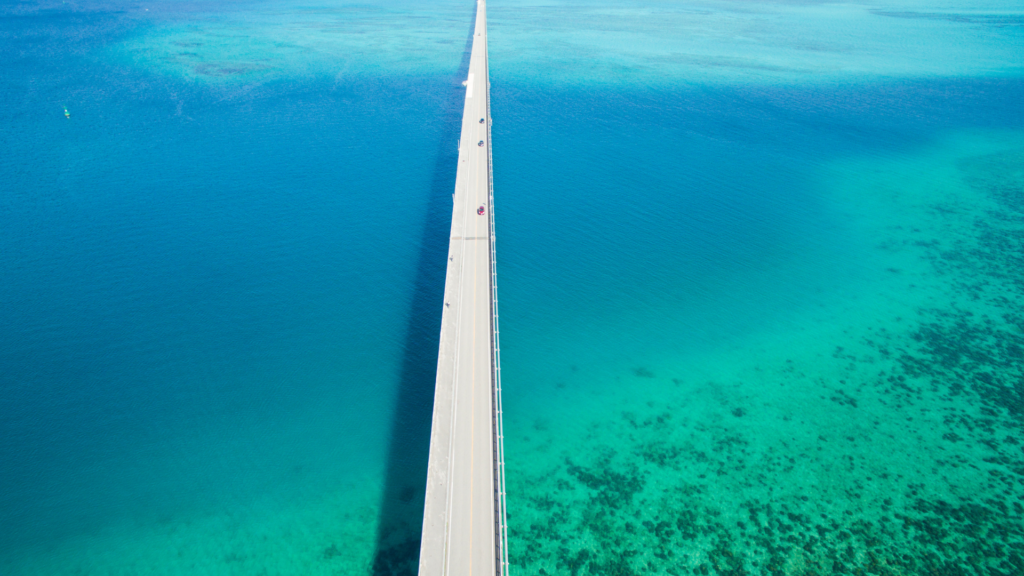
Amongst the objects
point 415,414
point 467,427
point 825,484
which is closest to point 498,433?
point 467,427

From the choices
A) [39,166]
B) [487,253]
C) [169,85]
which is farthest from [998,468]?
[169,85]

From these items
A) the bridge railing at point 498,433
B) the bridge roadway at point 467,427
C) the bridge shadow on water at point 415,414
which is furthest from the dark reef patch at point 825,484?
the bridge shadow on water at point 415,414

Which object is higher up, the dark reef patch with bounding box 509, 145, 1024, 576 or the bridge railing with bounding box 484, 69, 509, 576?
the bridge railing with bounding box 484, 69, 509, 576

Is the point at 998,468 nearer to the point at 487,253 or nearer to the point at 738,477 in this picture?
the point at 738,477

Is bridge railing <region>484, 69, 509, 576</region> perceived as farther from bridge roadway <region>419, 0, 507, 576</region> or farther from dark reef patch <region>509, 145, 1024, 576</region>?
dark reef patch <region>509, 145, 1024, 576</region>

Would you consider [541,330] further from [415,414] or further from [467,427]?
[467,427]

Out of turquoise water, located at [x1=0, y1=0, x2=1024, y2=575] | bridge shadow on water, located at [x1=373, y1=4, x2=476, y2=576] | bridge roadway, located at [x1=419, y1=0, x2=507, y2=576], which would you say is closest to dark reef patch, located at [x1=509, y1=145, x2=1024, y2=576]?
turquoise water, located at [x1=0, y1=0, x2=1024, y2=575]
